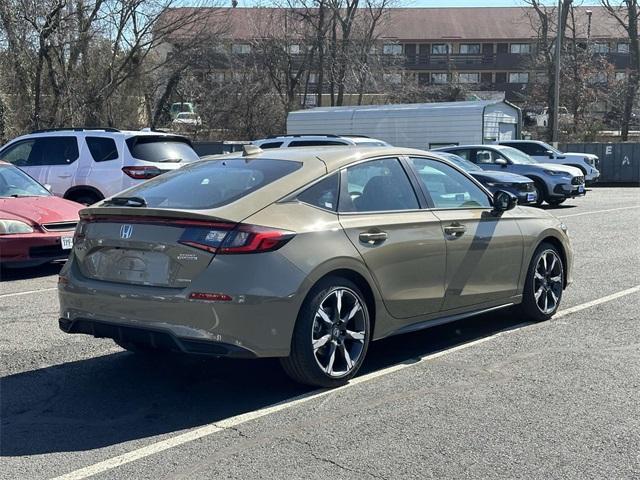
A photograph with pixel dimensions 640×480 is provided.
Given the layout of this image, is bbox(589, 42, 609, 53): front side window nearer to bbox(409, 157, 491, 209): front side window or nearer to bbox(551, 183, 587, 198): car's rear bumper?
bbox(551, 183, 587, 198): car's rear bumper

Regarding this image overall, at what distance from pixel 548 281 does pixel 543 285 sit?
10cm

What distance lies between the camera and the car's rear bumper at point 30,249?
9.48 metres

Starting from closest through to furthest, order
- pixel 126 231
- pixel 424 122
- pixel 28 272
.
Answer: pixel 126 231 < pixel 28 272 < pixel 424 122

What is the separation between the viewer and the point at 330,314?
5.25 m

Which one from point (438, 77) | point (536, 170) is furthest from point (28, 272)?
point (438, 77)

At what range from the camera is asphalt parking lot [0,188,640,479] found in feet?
13.6

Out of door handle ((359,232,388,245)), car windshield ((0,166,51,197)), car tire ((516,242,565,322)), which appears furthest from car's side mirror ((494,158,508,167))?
door handle ((359,232,388,245))

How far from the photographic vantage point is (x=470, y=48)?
2606 inches

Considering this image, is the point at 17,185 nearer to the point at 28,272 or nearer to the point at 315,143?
the point at 28,272

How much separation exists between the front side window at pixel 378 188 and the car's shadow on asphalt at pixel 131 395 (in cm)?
117

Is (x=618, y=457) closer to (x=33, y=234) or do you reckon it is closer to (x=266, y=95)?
(x=33, y=234)

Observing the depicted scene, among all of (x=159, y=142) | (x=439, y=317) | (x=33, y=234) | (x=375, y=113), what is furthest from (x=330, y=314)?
(x=375, y=113)

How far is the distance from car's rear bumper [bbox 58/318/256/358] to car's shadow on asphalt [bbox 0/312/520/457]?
385mm

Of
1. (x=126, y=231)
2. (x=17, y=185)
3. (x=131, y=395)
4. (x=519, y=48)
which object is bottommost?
(x=131, y=395)
